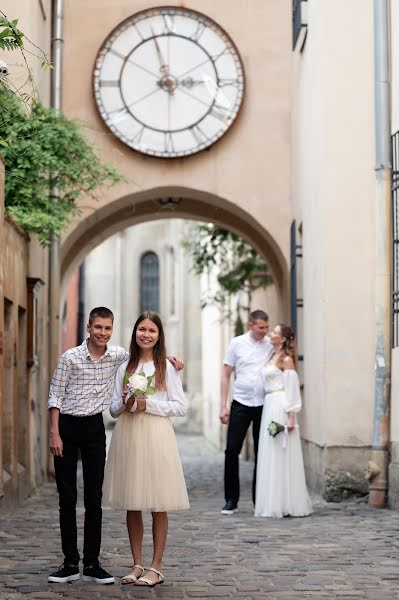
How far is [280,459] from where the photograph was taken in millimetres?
11156

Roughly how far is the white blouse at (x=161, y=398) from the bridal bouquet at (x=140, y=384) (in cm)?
4

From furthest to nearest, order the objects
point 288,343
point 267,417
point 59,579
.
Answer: point 288,343 < point 267,417 < point 59,579

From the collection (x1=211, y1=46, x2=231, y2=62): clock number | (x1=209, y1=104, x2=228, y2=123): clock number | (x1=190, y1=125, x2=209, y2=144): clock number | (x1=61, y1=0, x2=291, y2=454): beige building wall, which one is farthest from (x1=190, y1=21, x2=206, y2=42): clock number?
(x1=190, y1=125, x2=209, y2=144): clock number

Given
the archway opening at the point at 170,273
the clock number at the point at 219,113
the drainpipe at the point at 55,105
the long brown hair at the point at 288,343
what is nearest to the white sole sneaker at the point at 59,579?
the long brown hair at the point at 288,343

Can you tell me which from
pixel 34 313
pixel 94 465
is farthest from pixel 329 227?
pixel 94 465

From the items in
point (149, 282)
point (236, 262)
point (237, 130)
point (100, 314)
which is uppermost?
point (237, 130)

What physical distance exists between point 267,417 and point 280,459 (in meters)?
0.41

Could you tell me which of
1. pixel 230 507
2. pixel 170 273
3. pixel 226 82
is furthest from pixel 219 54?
pixel 170 273

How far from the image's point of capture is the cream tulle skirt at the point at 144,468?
693cm

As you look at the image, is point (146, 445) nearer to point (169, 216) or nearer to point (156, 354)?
point (156, 354)

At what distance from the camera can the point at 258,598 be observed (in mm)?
6406

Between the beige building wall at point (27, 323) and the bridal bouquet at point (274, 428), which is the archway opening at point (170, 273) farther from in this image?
the bridal bouquet at point (274, 428)

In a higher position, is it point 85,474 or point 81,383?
point 81,383

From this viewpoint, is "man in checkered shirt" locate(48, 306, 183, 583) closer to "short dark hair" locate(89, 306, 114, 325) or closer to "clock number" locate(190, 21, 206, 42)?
"short dark hair" locate(89, 306, 114, 325)
